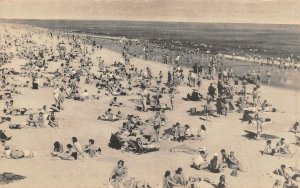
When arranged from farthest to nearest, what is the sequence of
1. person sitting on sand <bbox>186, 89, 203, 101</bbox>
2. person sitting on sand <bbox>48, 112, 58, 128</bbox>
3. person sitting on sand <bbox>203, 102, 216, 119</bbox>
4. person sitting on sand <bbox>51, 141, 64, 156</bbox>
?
1. person sitting on sand <bbox>186, 89, 203, 101</bbox>
2. person sitting on sand <bbox>203, 102, 216, 119</bbox>
3. person sitting on sand <bbox>48, 112, 58, 128</bbox>
4. person sitting on sand <bbox>51, 141, 64, 156</bbox>

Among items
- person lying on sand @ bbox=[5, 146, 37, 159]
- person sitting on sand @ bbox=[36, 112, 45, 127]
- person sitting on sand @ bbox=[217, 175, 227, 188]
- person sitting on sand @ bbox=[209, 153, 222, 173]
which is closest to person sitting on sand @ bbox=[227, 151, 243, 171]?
person sitting on sand @ bbox=[209, 153, 222, 173]

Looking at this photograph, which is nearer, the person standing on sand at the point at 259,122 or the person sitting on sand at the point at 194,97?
the person standing on sand at the point at 259,122

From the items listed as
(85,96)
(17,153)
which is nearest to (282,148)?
(17,153)

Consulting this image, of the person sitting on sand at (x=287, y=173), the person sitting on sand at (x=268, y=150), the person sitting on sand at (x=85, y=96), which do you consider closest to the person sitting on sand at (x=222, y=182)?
the person sitting on sand at (x=287, y=173)

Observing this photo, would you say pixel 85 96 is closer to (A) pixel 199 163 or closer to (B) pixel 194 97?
(B) pixel 194 97

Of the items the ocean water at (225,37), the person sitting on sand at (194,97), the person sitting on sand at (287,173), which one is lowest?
the ocean water at (225,37)

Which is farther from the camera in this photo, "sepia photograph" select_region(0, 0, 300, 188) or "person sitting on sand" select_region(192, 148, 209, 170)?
"person sitting on sand" select_region(192, 148, 209, 170)

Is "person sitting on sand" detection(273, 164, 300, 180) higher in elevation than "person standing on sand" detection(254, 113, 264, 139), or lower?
lower

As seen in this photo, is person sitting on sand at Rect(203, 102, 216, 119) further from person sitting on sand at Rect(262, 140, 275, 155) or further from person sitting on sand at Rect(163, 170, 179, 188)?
person sitting on sand at Rect(163, 170, 179, 188)

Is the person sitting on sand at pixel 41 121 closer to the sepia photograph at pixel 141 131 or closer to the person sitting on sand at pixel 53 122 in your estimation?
the sepia photograph at pixel 141 131
